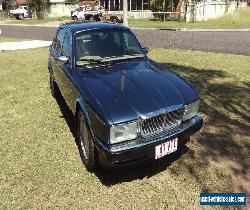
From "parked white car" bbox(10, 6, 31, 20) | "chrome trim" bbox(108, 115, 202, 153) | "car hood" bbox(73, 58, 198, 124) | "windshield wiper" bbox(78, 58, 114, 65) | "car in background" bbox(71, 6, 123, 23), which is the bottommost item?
"chrome trim" bbox(108, 115, 202, 153)

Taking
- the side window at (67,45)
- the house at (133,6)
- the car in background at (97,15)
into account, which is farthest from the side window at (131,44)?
the house at (133,6)

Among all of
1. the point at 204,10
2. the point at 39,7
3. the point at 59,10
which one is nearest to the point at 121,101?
the point at 204,10

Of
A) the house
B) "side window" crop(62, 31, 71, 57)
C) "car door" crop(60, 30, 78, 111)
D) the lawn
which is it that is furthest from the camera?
the house

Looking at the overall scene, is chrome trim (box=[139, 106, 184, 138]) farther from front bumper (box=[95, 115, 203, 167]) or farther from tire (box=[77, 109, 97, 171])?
tire (box=[77, 109, 97, 171])

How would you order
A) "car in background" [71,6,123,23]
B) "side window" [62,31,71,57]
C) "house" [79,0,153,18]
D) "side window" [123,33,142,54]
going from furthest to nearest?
"house" [79,0,153,18] < "car in background" [71,6,123,23] < "side window" [123,33,142,54] < "side window" [62,31,71,57]

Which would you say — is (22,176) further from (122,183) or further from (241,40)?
(241,40)

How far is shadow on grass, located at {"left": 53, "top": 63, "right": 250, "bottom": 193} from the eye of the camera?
4.23 m

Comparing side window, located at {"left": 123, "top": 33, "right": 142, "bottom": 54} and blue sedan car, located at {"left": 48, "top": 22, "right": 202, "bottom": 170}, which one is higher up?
side window, located at {"left": 123, "top": 33, "right": 142, "bottom": 54}

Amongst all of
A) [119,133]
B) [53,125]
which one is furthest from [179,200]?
[53,125]

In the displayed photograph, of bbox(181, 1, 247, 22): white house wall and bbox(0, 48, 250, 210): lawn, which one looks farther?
bbox(181, 1, 247, 22): white house wall

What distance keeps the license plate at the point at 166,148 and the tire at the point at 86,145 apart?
2.82ft

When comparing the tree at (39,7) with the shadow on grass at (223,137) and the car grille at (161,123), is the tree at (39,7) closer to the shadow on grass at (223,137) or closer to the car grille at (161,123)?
the shadow on grass at (223,137)

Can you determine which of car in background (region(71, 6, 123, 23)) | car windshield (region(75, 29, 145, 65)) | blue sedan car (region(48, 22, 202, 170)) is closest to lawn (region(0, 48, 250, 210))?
blue sedan car (region(48, 22, 202, 170))

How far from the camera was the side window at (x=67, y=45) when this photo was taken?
5333 millimetres
